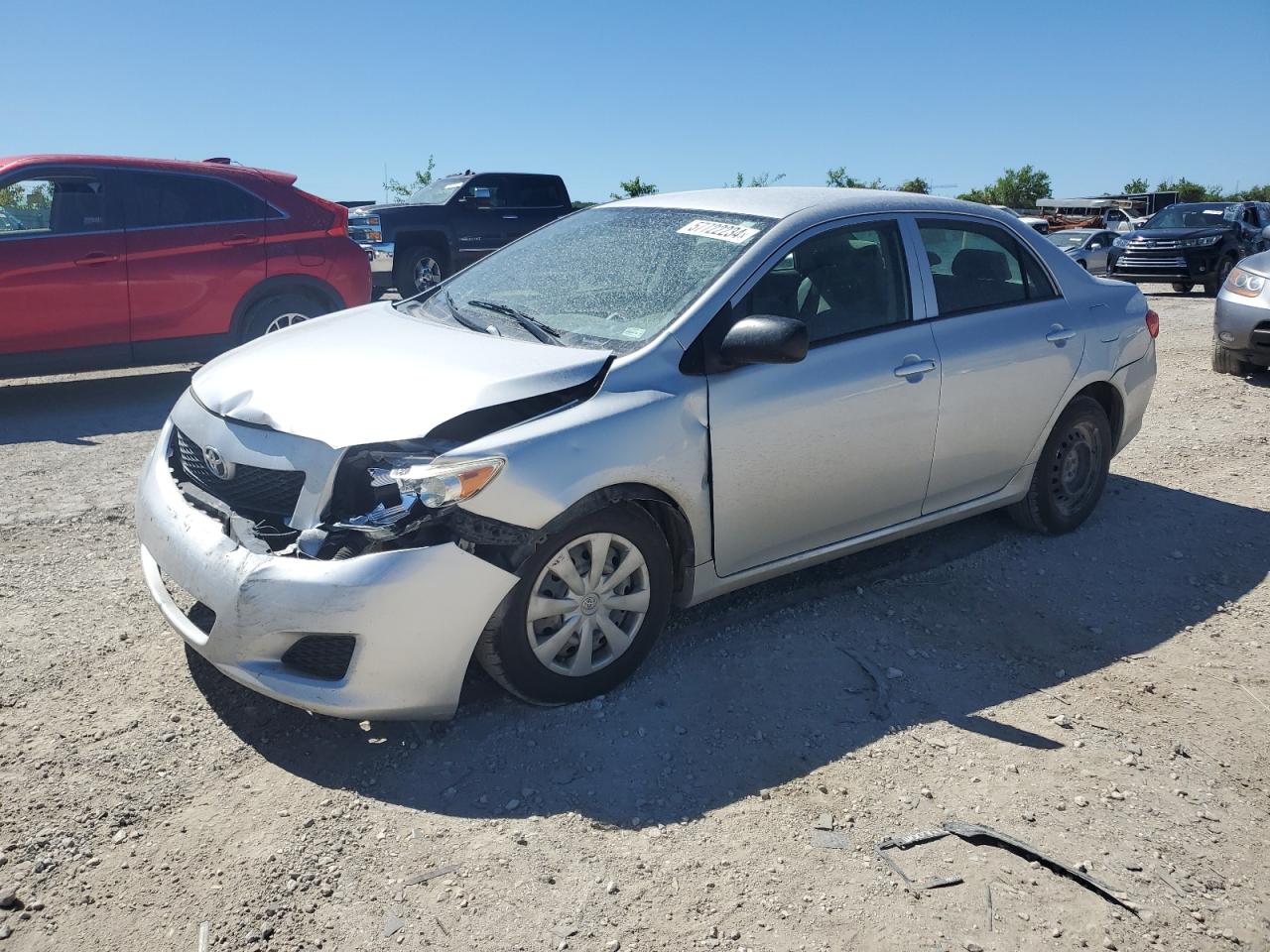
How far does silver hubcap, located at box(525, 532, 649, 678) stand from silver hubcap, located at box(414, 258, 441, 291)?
1344 centimetres

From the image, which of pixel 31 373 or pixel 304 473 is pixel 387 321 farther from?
pixel 31 373

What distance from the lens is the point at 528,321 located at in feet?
12.8

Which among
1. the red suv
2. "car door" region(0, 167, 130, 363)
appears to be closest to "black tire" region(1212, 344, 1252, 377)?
the red suv

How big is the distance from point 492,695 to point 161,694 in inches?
43.6

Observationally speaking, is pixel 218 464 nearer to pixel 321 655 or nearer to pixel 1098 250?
pixel 321 655

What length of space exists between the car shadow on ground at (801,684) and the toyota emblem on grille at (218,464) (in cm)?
75

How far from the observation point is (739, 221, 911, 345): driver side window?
13.0ft

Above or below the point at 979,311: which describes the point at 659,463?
below

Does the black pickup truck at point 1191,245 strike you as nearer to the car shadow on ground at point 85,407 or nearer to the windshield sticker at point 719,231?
the car shadow on ground at point 85,407

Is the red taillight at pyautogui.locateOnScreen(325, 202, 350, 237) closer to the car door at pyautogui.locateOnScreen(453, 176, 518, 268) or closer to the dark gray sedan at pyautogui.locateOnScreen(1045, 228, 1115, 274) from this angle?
the car door at pyautogui.locateOnScreen(453, 176, 518, 268)

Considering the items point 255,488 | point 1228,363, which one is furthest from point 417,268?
point 255,488

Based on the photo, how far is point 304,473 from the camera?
3.16 meters

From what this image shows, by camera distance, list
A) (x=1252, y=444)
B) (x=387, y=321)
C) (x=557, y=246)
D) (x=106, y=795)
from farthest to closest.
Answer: (x=1252, y=444), (x=557, y=246), (x=387, y=321), (x=106, y=795)

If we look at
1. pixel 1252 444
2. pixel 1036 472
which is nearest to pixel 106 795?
pixel 1036 472
